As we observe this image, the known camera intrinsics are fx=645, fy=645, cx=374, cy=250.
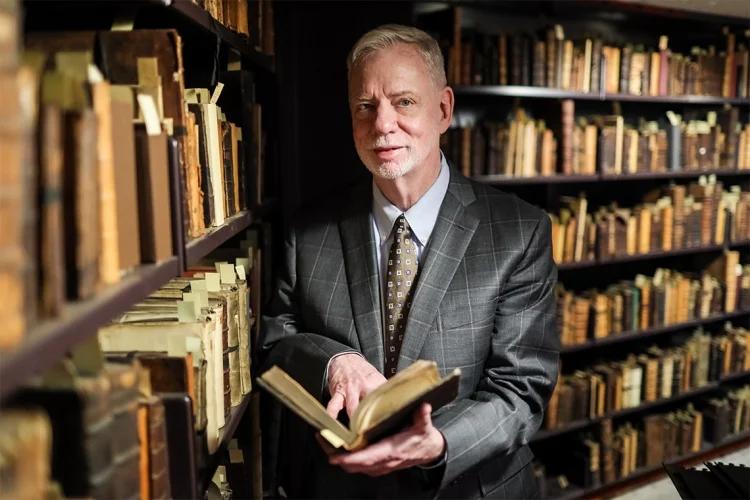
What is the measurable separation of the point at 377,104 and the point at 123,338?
0.79 metres

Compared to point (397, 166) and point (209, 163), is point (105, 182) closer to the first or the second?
point (209, 163)

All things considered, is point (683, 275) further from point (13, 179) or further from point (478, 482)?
point (13, 179)

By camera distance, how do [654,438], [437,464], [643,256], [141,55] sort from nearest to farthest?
[141,55] → [437,464] → [643,256] → [654,438]

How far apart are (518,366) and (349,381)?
A: 1.28 ft

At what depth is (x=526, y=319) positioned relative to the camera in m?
1.49

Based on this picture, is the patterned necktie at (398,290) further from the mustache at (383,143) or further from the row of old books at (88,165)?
the row of old books at (88,165)

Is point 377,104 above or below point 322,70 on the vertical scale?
below

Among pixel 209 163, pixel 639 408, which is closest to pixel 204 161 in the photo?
pixel 209 163

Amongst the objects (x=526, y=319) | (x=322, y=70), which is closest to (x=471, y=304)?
(x=526, y=319)

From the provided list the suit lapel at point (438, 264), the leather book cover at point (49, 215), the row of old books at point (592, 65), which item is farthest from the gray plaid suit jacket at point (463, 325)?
the row of old books at point (592, 65)

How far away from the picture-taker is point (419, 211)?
158 cm

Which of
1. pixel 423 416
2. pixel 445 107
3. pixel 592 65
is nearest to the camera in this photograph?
pixel 423 416

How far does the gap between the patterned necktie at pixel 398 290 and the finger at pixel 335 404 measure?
0.62 ft

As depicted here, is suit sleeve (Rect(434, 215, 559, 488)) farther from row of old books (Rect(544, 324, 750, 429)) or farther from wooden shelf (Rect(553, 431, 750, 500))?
wooden shelf (Rect(553, 431, 750, 500))
